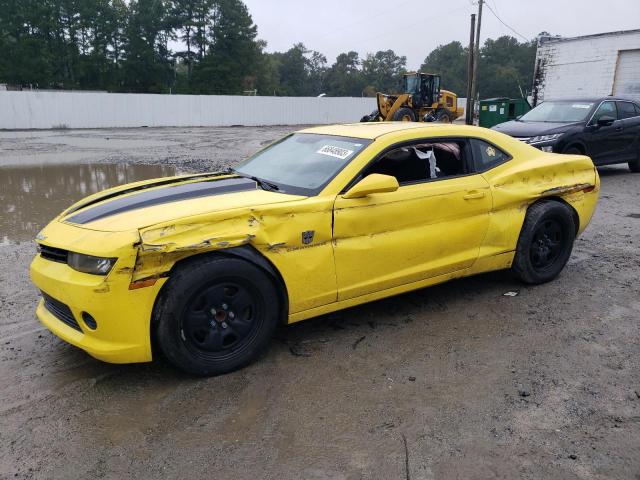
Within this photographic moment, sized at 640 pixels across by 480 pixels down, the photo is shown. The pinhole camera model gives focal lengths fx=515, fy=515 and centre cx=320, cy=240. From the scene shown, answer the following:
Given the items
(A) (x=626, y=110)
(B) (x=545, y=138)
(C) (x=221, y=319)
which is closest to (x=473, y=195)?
(C) (x=221, y=319)

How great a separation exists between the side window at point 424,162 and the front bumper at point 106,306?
5.77 feet

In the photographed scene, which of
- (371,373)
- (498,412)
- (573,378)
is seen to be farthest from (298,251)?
(573,378)

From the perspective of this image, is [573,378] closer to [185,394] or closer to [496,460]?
[496,460]

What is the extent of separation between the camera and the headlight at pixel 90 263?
9.33 feet

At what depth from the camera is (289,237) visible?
3283 millimetres

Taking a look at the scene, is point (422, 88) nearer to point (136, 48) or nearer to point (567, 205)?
point (567, 205)

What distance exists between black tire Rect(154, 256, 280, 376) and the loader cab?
23.2m

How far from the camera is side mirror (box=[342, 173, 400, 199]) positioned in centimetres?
343

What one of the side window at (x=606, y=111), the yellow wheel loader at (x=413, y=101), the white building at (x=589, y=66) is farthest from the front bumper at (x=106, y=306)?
the white building at (x=589, y=66)

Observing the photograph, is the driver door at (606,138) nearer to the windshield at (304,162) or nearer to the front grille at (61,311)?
the windshield at (304,162)

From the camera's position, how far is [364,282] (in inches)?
143

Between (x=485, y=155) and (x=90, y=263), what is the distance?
3.20 m

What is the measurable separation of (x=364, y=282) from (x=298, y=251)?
60cm

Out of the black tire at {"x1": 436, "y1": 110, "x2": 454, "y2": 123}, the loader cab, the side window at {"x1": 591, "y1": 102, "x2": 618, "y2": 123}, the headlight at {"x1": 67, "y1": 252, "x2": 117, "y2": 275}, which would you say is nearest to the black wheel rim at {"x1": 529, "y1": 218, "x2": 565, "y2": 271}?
the headlight at {"x1": 67, "y1": 252, "x2": 117, "y2": 275}
